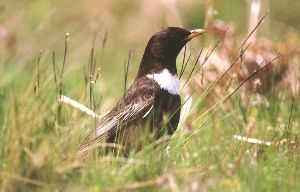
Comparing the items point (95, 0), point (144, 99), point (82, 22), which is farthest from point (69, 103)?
point (95, 0)

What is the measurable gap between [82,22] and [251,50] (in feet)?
11.0

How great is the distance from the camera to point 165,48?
6301 millimetres

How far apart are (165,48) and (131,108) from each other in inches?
23.5

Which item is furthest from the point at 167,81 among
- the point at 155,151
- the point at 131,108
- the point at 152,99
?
the point at 155,151

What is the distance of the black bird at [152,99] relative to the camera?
5652mm

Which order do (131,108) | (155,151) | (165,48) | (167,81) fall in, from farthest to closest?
(165,48), (167,81), (131,108), (155,151)

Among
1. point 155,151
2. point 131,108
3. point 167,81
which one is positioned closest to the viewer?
point 155,151

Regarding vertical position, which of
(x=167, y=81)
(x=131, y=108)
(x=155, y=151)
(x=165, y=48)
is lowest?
(x=155, y=151)

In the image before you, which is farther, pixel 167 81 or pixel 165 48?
pixel 165 48

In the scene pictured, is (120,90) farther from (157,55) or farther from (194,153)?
(194,153)

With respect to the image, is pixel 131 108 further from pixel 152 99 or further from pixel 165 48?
pixel 165 48

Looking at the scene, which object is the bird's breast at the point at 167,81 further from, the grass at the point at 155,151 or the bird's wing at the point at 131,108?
the grass at the point at 155,151

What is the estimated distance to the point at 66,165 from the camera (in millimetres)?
4395

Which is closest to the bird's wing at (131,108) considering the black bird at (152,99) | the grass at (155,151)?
the black bird at (152,99)
